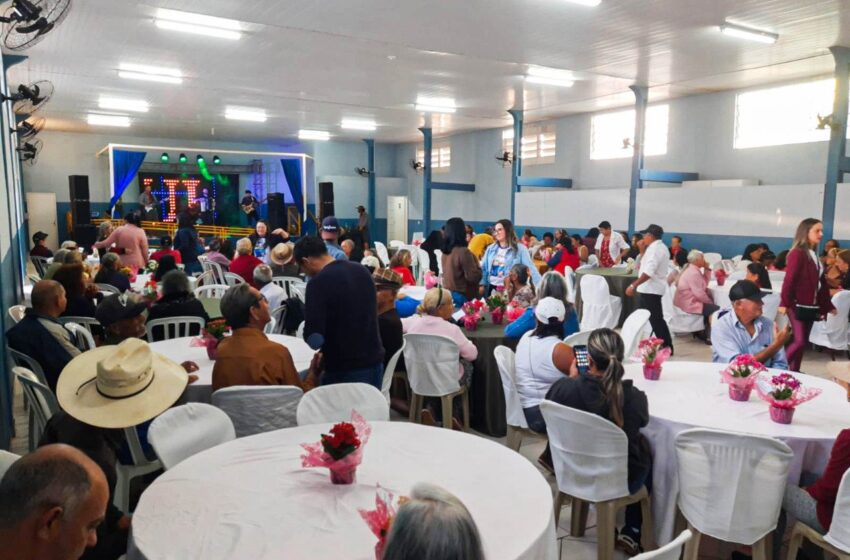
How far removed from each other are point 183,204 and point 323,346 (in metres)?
18.3

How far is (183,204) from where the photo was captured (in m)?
19.8

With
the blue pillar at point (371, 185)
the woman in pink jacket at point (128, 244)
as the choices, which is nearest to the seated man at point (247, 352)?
the woman in pink jacket at point (128, 244)

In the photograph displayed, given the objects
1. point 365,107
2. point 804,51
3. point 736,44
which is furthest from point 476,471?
point 365,107

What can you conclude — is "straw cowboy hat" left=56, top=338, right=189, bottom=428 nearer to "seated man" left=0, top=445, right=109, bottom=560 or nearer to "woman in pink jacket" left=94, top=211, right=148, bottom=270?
"seated man" left=0, top=445, right=109, bottom=560

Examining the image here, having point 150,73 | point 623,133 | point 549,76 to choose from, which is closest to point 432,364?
point 549,76

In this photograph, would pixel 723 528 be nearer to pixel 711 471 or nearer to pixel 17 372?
pixel 711 471

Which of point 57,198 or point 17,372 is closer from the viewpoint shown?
point 17,372

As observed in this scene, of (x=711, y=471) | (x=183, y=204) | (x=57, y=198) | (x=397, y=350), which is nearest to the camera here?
(x=711, y=471)

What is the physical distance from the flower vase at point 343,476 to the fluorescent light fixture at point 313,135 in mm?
15958

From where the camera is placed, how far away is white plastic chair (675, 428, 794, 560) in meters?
2.29

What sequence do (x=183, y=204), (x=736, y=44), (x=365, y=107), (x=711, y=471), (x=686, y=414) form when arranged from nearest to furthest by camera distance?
(x=711, y=471) → (x=686, y=414) → (x=736, y=44) → (x=365, y=107) → (x=183, y=204)

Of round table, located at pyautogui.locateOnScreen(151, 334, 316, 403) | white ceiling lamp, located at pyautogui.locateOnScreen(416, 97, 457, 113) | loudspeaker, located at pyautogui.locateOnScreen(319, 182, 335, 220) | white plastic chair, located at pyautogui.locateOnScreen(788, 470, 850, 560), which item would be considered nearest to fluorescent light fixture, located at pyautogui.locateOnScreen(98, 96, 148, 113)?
loudspeaker, located at pyautogui.locateOnScreen(319, 182, 335, 220)

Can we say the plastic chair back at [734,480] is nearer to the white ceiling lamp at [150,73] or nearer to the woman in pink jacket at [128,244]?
the woman in pink jacket at [128,244]

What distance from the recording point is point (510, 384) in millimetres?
3480
